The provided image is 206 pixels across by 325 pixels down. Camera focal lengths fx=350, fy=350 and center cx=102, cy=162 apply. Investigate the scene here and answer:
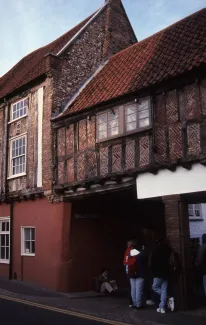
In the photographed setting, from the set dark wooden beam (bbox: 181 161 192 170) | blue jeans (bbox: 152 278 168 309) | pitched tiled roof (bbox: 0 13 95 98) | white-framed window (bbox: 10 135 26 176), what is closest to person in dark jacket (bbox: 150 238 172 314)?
blue jeans (bbox: 152 278 168 309)

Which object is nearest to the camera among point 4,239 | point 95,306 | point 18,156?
point 95,306

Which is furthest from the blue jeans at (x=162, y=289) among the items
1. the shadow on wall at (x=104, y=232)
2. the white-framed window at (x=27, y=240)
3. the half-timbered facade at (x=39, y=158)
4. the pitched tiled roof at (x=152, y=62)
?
the white-framed window at (x=27, y=240)

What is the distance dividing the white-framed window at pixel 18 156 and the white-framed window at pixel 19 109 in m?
1.03

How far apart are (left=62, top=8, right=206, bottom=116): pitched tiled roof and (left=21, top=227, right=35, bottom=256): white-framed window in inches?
197

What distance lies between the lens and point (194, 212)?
2041 cm

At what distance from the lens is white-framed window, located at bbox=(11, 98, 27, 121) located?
15.1m

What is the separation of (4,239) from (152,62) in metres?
9.65

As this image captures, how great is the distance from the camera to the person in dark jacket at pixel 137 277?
894cm

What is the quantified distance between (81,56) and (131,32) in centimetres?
425

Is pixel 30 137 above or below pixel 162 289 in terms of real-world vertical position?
above

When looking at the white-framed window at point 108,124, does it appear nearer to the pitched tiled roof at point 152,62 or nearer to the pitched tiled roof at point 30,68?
the pitched tiled roof at point 152,62

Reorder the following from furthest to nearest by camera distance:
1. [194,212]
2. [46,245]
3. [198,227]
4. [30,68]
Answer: [194,212] < [198,227] < [30,68] < [46,245]

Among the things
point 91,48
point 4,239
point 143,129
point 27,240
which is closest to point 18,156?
point 27,240

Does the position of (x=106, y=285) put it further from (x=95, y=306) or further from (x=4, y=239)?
(x=4, y=239)
